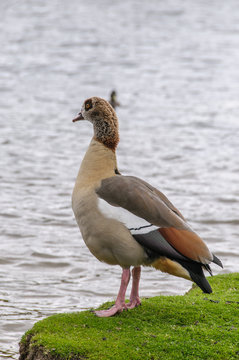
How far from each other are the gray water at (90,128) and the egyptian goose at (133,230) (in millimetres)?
1982

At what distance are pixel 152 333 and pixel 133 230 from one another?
939 mm

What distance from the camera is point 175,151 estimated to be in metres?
18.5

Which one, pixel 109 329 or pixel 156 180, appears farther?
pixel 156 180

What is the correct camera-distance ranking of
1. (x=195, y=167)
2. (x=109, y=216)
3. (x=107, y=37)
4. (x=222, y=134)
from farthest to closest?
(x=107, y=37)
(x=222, y=134)
(x=195, y=167)
(x=109, y=216)

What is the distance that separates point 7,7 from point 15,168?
29.8 m

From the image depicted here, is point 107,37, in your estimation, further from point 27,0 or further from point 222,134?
point 222,134

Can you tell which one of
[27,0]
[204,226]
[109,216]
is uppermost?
[27,0]

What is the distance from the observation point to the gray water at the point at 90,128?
10195mm

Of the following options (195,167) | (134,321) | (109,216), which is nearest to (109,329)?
(134,321)

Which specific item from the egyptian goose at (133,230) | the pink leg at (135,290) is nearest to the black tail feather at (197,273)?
the egyptian goose at (133,230)

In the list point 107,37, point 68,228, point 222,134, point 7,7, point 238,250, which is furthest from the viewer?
point 7,7

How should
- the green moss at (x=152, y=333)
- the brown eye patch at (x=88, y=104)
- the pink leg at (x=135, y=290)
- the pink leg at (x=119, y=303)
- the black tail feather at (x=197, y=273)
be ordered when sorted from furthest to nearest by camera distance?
the brown eye patch at (x=88, y=104)
the pink leg at (x=135, y=290)
the pink leg at (x=119, y=303)
the black tail feather at (x=197, y=273)
the green moss at (x=152, y=333)

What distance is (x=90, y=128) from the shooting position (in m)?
21.1

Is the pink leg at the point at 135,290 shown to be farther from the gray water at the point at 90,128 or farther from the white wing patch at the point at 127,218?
the gray water at the point at 90,128
